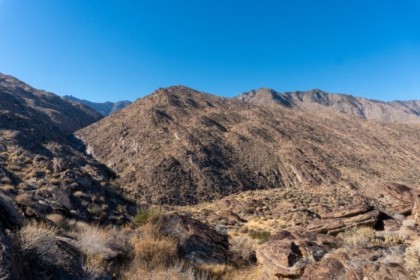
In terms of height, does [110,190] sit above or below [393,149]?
below

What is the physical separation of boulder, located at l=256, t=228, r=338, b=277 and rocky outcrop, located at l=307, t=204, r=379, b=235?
508 cm

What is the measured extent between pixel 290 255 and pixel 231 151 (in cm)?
3996

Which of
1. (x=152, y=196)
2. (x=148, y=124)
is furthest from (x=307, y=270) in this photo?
(x=148, y=124)

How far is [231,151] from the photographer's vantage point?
48.8 m

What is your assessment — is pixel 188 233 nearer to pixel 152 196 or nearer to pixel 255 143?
pixel 152 196

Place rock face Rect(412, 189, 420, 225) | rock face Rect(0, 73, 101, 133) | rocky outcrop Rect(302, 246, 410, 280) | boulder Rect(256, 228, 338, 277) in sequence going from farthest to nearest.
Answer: rock face Rect(0, 73, 101, 133)
rock face Rect(412, 189, 420, 225)
boulder Rect(256, 228, 338, 277)
rocky outcrop Rect(302, 246, 410, 280)

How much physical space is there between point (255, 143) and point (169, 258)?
1704 inches

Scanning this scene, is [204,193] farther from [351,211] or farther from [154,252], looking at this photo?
[154,252]

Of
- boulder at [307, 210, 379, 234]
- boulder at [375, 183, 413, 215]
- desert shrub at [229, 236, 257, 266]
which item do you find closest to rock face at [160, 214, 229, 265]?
desert shrub at [229, 236, 257, 266]

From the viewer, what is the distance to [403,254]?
7250 millimetres

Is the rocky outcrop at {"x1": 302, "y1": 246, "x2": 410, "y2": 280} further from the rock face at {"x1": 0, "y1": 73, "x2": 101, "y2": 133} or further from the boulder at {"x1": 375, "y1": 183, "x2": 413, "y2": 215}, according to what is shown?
the rock face at {"x1": 0, "y1": 73, "x2": 101, "y2": 133}

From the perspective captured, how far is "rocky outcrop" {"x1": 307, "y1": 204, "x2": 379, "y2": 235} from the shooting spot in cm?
1482

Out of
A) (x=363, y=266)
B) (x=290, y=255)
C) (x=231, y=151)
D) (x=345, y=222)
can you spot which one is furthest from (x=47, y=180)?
(x=231, y=151)

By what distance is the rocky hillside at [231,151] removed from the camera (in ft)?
133
